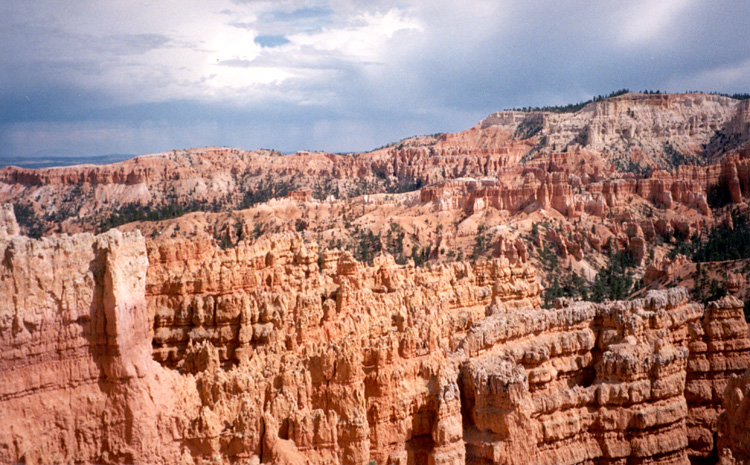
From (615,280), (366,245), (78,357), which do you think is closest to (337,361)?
(78,357)

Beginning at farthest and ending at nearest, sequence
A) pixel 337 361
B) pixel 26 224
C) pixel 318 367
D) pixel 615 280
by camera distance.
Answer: pixel 615 280
pixel 26 224
pixel 318 367
pixel 337 361

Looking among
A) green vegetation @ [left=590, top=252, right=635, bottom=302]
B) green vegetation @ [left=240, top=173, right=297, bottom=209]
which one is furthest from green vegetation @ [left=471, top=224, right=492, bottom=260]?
green vegetation @ [left=240, top=173, right=297, bottom=209]

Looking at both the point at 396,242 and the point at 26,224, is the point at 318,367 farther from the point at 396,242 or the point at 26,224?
the point at 396,242

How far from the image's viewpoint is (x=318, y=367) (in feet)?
50.4

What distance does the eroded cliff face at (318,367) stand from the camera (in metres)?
10.8

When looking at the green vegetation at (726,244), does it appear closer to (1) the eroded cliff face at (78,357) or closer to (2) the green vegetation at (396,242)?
(2) the green vegetation at (396,242)

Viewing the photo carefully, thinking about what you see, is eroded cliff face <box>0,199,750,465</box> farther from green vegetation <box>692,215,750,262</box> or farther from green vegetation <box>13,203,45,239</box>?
green vegetation <box>692,215,750,262</box>

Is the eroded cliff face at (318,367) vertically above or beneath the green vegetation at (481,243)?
beneath

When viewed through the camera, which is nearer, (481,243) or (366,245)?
(481,243)

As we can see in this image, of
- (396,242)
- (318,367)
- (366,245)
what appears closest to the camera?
(318,367)

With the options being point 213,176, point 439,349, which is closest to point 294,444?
point 439,349

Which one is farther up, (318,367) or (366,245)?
(366,245)

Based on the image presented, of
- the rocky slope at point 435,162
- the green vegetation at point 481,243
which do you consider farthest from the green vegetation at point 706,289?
the rocky slope at point 435,162

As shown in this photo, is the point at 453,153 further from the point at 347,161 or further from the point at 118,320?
the point at 118,320
